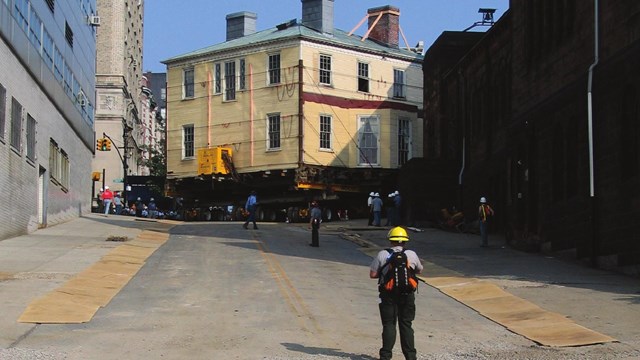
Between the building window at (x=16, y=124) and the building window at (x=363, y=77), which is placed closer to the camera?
the building window at (x=16, y=124)

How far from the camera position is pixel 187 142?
57.6 meters

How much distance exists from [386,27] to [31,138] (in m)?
33.9

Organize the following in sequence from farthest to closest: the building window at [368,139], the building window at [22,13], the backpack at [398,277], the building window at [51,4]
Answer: the building window at [368,139] → the building window at [51,4] → the building window at [22,13] → the backpack at [398,277]

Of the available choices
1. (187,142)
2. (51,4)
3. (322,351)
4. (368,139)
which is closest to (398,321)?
(322,351)

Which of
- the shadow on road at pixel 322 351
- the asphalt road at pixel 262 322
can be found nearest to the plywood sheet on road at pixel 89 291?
the asphalt road at pixel 262 322

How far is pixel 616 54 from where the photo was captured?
23.3m

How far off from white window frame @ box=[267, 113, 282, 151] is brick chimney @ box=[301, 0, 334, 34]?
23.9 ft

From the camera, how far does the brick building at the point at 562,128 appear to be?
22.8m

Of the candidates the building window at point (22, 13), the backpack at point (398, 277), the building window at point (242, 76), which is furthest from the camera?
the building window at point (242, 76)

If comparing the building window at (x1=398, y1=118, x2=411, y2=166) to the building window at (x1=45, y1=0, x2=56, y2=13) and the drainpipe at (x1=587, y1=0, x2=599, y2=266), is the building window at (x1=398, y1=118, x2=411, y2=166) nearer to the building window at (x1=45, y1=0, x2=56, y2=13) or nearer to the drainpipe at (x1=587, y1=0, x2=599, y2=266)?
the building window at (x1=45, y1=0, x2=56, y2=13)

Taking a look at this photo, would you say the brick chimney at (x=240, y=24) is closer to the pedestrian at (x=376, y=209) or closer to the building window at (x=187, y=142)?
the building window at (x=187, y=142)

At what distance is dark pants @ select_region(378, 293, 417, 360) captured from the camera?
39.5ft

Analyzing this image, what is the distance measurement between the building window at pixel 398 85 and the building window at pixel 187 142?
41.4 ft

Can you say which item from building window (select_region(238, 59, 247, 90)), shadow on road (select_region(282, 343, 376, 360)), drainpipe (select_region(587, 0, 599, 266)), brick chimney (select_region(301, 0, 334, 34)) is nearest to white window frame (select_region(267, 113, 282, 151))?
building window (select_region(238, 59, 247, 90))
